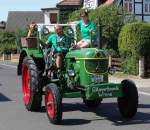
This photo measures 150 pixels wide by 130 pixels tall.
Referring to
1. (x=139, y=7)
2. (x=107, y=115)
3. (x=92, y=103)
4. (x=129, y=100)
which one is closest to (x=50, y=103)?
(x=107, y=115)

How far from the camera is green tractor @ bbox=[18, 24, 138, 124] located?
34.7 ft

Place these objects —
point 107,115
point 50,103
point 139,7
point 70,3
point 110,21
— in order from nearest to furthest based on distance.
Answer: point 50,103, point 107,115, point 110,21, point 139,7, point 70,3

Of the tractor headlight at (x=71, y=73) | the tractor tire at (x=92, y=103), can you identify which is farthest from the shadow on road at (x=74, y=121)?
the tractor tire at (x=92, y=103)

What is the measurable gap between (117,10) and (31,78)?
20675 millimetres

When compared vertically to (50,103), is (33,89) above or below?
above

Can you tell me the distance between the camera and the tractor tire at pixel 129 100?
1115 centimetres

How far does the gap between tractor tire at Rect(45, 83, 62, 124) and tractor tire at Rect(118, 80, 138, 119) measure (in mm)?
1494

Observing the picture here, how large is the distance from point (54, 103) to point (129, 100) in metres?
1.66

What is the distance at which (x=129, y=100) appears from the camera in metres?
11.2

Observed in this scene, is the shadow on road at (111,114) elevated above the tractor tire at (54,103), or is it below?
below

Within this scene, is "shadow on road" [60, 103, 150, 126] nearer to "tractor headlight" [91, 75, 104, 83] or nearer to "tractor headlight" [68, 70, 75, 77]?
"tractor headlight" [91, 75, 104, 83]

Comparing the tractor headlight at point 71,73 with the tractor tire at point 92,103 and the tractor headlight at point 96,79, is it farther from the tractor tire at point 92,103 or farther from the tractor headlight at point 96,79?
the tractor tire at point 92,103

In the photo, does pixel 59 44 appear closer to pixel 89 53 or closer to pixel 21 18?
pixel 89 53

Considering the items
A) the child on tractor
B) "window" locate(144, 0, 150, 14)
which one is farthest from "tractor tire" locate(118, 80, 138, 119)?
"window" locate(144, 0, 150, 14)
